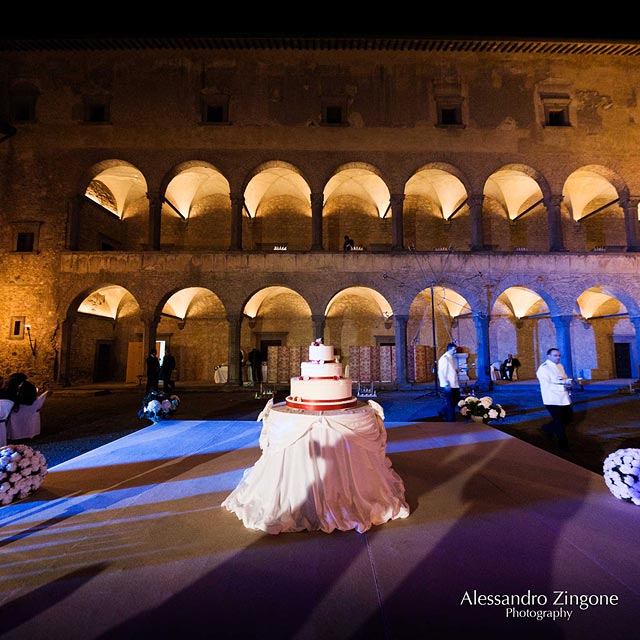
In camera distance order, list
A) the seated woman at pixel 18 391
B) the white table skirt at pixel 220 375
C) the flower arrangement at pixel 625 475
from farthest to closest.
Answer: the white table skirt at pixel 220 375 → the seated woman at pixel 18 391 → the flower arrangement at pixel 625 475

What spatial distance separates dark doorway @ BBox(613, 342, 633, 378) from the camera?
1964 centimetres

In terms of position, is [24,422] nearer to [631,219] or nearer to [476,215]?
[476,215]

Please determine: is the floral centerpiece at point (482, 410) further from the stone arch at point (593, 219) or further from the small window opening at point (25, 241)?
the small window opening at point (25, 241)

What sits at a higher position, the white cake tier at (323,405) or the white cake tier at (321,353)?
the white cake tier at (321,353)

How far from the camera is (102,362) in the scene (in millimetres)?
19016

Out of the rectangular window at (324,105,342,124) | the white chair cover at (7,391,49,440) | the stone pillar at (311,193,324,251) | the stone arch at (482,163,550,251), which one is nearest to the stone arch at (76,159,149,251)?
the stone pillar at (311,193,324,251)

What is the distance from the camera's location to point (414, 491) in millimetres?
3936

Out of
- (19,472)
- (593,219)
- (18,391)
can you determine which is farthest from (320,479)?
(593,219)

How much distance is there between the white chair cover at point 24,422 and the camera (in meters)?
6.66

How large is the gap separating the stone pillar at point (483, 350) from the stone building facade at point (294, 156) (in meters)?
0.09

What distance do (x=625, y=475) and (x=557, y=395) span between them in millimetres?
2846

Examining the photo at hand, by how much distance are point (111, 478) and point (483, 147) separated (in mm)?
18860

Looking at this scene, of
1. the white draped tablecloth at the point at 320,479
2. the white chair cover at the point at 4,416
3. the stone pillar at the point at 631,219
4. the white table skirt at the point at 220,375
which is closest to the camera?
the white draped tablecloth at the point at 320,479

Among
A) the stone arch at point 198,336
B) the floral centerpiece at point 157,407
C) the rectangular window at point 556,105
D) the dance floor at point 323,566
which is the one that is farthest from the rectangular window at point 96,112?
the rectangular window at point 556,105
